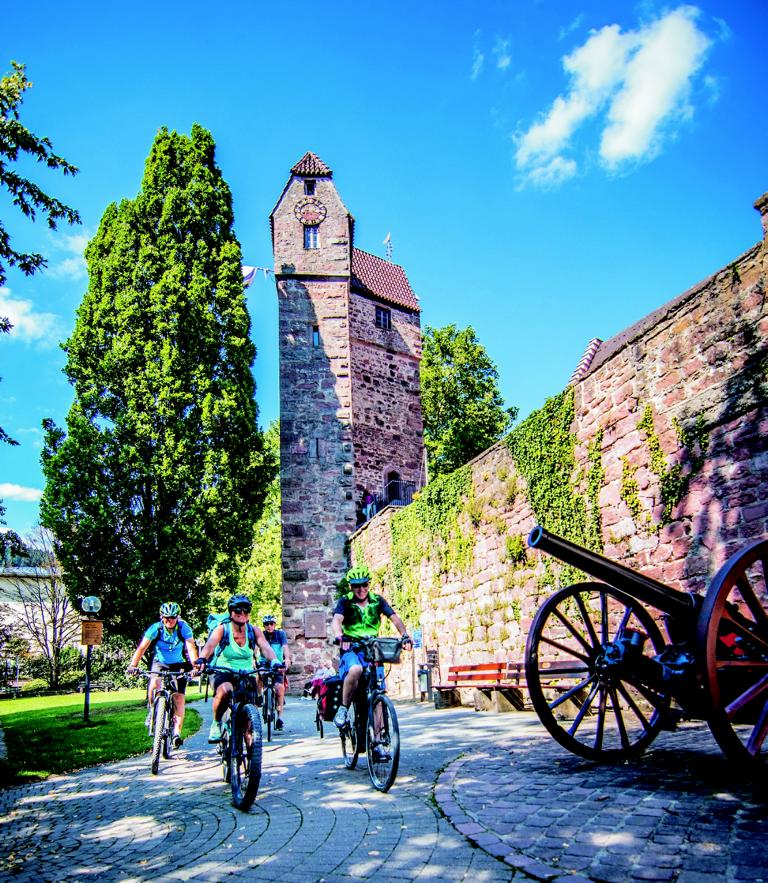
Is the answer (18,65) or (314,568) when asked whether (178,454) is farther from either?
(18,65)

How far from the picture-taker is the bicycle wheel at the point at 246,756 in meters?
4.78

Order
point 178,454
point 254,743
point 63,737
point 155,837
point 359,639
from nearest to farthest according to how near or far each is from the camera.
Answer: point 155,837
point 254,743
point 359,639
point 63,737
point 178,454

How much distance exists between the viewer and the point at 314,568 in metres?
21.2

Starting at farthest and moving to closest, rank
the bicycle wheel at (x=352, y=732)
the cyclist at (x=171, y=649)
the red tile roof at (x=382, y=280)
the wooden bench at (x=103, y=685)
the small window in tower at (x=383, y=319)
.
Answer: the wooden bench at (x=103, y=685) < the red tile roof at (x=382, y=280) < the small window in tower at (x=383, y=319) < the cyclist at (x=171, y=649) < the bicycle wheel at (x=352, y=732)

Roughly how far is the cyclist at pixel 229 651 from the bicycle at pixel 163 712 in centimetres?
135

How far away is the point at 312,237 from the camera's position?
24.4m

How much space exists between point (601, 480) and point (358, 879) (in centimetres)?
640

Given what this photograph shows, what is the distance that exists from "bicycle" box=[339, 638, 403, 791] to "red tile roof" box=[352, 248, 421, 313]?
835 inches

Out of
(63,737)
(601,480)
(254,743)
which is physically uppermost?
A: (601,480)

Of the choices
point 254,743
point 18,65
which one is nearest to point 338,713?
point 254,743

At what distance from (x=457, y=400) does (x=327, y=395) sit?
404 inches

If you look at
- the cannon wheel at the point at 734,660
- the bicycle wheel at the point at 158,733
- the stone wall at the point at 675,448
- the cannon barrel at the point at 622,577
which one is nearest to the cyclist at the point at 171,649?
the bicycle wheel at the point at 158,733

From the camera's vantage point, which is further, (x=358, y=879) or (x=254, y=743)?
(x=254, y=743)

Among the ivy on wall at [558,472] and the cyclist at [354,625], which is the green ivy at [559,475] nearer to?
the ivy on wall at [558,472]
